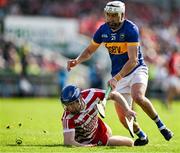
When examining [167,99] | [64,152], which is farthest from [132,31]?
[167,99]

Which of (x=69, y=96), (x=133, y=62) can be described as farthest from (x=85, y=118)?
(x=133, y=62)

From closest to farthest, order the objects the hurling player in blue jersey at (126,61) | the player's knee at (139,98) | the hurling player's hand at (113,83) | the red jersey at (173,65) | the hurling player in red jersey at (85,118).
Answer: the hurling player in red jersey at (85,118), the hurling player's hand at (113,83), the hurling player in blue jersey at (126,61), the player's knee at (139,98), the red jersey at (173,65)

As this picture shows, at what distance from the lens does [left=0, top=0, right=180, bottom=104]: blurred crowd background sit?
31297 millimetres

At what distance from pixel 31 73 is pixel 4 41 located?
Result: 6.41 ft

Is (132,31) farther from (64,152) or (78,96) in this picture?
(64,152)

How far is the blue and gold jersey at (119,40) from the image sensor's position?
11.5 meters

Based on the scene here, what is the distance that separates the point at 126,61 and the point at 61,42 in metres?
23.5

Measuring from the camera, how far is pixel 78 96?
1052 centimetres

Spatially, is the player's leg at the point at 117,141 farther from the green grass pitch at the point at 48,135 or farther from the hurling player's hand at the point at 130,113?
the hurling player's hand at the point at 130,113

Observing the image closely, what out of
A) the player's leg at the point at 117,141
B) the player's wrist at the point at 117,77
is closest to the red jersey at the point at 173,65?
the player's wrist at the point at 117,77

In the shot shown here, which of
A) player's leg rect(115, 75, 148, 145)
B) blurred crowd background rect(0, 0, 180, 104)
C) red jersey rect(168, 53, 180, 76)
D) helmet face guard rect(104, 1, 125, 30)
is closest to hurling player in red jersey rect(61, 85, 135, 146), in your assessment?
player's leg rect(115, 75, 148, 145)

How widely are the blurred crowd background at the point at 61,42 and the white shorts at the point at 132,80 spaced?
13192mm

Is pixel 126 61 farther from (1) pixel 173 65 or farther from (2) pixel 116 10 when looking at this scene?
(1) pixel 173 65

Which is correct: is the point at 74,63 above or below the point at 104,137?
above
